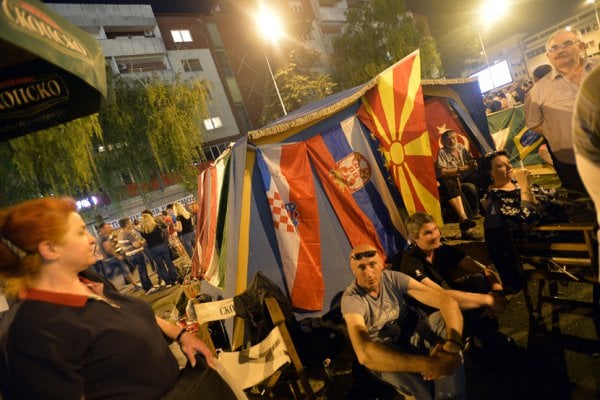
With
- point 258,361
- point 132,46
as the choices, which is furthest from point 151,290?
point 132,46

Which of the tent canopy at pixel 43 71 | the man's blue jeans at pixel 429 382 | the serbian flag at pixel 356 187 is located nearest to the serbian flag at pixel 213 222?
the serbian flag at pixel 356 187

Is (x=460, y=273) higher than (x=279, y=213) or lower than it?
lower

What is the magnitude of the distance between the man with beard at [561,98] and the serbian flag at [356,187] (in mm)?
2182

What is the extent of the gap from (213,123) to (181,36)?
7.84m

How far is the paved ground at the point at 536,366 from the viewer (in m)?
2.36

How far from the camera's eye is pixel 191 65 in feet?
85.5

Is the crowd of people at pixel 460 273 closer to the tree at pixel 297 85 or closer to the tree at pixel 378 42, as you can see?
the tree at pixel 297 85

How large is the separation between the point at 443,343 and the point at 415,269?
73 centimetres

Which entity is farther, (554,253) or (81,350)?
(554,253)

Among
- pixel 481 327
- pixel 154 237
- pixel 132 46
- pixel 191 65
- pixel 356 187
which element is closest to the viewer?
pixel 481 327

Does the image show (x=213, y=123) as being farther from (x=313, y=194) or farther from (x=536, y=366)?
(x=536, y=366)

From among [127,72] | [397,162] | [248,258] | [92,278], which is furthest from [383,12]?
[92,278]

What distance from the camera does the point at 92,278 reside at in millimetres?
1748

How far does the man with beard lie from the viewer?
3402 mm
